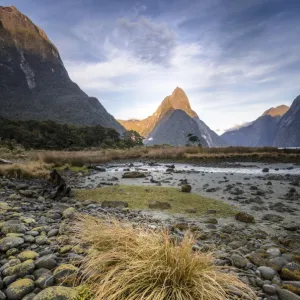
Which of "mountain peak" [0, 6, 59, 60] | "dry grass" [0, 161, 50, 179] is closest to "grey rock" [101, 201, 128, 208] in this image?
"dry grass" [0, 161, 50, 179]

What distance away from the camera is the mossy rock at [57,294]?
1947 millimetres

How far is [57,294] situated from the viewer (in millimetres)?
1975

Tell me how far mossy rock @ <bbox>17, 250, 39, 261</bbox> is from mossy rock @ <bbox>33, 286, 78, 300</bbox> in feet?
2.35

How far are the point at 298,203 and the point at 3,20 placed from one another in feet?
549

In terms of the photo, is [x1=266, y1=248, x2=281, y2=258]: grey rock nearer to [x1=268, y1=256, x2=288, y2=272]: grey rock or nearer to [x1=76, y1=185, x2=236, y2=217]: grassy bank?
[x1=268, y1=256, x2=288, y2=272]: grey rock

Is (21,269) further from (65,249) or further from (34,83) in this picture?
(34,83)

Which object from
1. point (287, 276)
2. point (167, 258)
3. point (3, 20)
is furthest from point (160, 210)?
point (3, 20)

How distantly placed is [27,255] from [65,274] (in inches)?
23.6

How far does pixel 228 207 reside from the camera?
703 cm

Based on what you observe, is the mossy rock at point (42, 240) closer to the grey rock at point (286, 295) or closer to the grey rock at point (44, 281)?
the grey rock at point (44, 281)

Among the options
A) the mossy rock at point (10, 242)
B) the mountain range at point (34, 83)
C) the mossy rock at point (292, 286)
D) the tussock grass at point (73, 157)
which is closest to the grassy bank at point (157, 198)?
the mossy rock at point (292, 286)

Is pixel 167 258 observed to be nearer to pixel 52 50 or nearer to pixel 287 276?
pixel 287 276

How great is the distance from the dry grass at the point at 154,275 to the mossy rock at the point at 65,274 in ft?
0.34

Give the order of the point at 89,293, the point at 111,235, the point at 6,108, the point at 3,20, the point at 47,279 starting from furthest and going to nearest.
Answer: the point at 3,20
the point at 6,108
the point at 111,235
the point at 47,279
the point at 89,293
